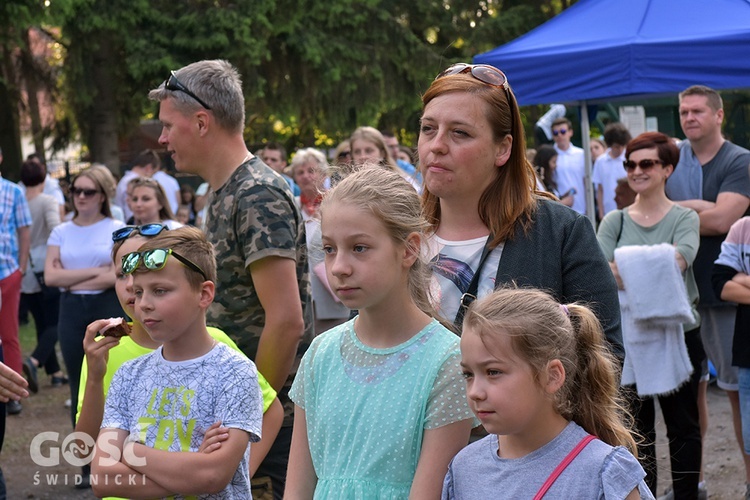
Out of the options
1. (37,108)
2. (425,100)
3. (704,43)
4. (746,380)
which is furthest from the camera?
(37,108)

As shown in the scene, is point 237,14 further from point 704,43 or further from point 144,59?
point 704,43

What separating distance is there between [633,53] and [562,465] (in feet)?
18.8

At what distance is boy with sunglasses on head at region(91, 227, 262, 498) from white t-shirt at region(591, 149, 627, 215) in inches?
367

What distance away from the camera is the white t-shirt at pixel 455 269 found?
2.79 metres

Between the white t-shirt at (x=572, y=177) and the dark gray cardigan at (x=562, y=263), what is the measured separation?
367 inches

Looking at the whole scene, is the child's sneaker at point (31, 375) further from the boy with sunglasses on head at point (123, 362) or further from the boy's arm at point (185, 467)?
the boy's arm at point (185, 467)

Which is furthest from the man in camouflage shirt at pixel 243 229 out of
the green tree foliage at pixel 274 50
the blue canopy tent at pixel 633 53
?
the green tree foliage at pixel 274 50

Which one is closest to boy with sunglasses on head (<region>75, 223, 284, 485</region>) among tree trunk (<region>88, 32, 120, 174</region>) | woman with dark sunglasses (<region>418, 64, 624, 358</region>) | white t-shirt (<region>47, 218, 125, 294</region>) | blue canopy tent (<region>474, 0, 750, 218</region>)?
Result: woman with dark sunglasses (<region>418, 64, 624, 358</region>)

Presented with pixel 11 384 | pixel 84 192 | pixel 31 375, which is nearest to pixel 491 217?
pixel 11 384

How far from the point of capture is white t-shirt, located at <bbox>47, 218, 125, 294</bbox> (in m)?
7.27

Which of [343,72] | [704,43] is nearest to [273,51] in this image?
[343,72]

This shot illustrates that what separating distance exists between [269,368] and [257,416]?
56 centimetres

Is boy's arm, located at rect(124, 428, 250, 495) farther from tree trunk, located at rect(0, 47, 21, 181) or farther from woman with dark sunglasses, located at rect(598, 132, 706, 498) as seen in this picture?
tree trunk, located at rect(0, 47, 21, 181)

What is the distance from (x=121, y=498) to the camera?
3092mm
